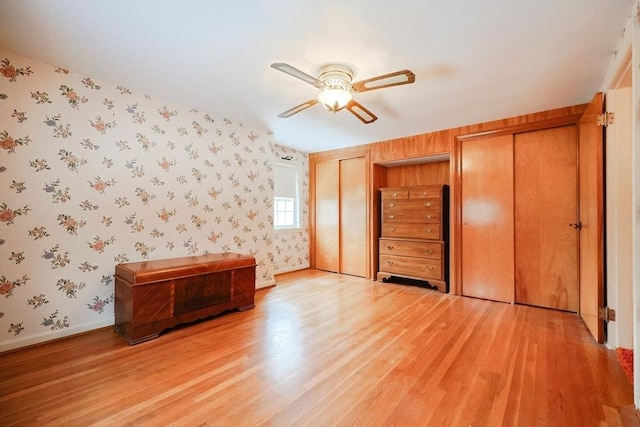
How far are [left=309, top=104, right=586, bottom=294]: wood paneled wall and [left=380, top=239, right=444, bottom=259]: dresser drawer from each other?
5.9 inches

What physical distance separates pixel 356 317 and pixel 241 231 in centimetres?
179

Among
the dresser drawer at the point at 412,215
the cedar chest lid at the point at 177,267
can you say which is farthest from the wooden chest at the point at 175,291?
the dresser drawer at the point at 412,215

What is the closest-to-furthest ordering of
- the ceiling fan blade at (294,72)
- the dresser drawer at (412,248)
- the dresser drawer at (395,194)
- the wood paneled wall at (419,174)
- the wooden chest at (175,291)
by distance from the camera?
the ceiling fan blade at (294,72)
the wooden chest at (175,291)
the dresser drawer at (412,248)
the dresser drawer at (395,194)
the wood paneled wall at (419,174)

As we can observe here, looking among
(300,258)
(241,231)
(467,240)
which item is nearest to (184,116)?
(241,231)

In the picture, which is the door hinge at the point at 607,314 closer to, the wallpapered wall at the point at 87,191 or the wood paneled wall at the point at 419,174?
the wood paneled wall at the point at 419,174

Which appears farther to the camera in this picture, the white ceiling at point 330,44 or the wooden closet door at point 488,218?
the wooden closet door at point 488,218

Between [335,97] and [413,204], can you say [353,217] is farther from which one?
[335,97]

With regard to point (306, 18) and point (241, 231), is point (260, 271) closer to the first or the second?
point (241, 231)

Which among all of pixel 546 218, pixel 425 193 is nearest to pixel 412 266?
pixel 425 193

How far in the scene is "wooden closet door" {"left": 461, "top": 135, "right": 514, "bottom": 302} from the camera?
10.7ft

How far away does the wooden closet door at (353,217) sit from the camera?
178 inches

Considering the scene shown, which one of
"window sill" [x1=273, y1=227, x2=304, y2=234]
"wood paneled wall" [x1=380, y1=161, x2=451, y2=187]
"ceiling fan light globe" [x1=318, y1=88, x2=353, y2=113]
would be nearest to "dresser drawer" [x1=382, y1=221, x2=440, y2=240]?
"wood paneled wall" [x1=380, y1=161, x2=451, y2=187]

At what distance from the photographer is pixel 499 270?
10.9 feet

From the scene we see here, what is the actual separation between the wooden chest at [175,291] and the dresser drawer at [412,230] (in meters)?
2.16
